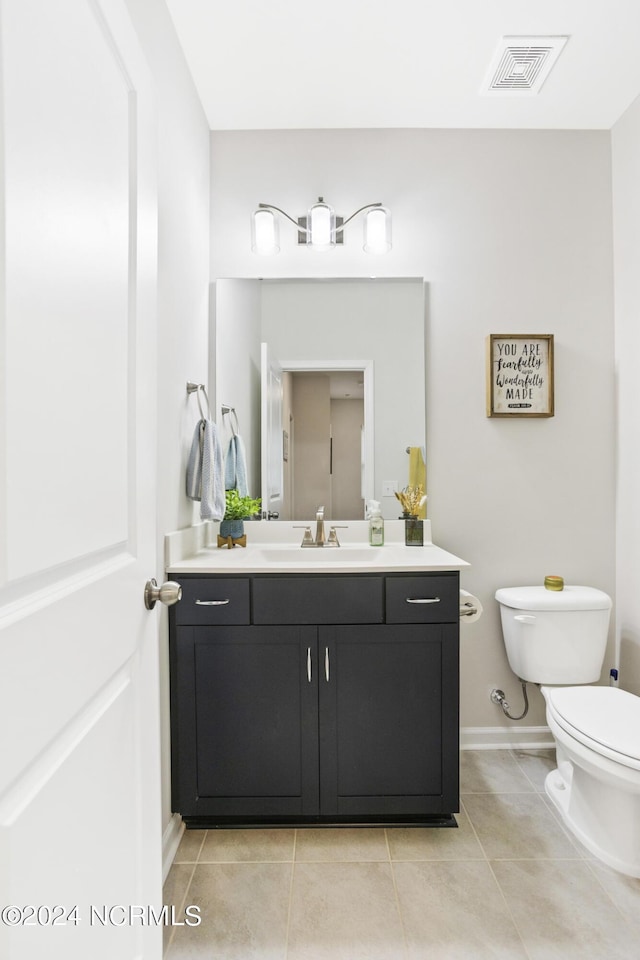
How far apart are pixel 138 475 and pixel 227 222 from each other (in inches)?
70.1

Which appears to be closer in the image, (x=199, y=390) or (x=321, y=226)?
(x=199, y=390)

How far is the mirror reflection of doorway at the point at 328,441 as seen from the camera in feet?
7.73

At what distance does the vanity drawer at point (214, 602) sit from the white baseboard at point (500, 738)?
1.21m

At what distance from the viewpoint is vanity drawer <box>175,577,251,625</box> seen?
1776mm

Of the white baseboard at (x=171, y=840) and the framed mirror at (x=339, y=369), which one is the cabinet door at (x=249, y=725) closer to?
the white baseboard at (x=171, y=840)

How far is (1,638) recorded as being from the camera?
548 millimetres

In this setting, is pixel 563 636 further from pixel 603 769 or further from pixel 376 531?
pixel 376 531

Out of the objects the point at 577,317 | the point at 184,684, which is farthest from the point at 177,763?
the point at 577,317

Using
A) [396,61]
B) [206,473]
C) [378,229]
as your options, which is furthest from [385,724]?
[396,61]

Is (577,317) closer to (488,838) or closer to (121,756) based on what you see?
(488,838)

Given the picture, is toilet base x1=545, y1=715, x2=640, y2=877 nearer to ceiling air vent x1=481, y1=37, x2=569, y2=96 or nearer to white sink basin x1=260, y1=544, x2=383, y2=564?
white sink basin x1=260, y1=544, x2=383, y2=564

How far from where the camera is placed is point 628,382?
2.27m

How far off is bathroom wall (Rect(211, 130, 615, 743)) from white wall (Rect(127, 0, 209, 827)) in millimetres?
293

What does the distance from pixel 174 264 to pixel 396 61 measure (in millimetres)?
1081
